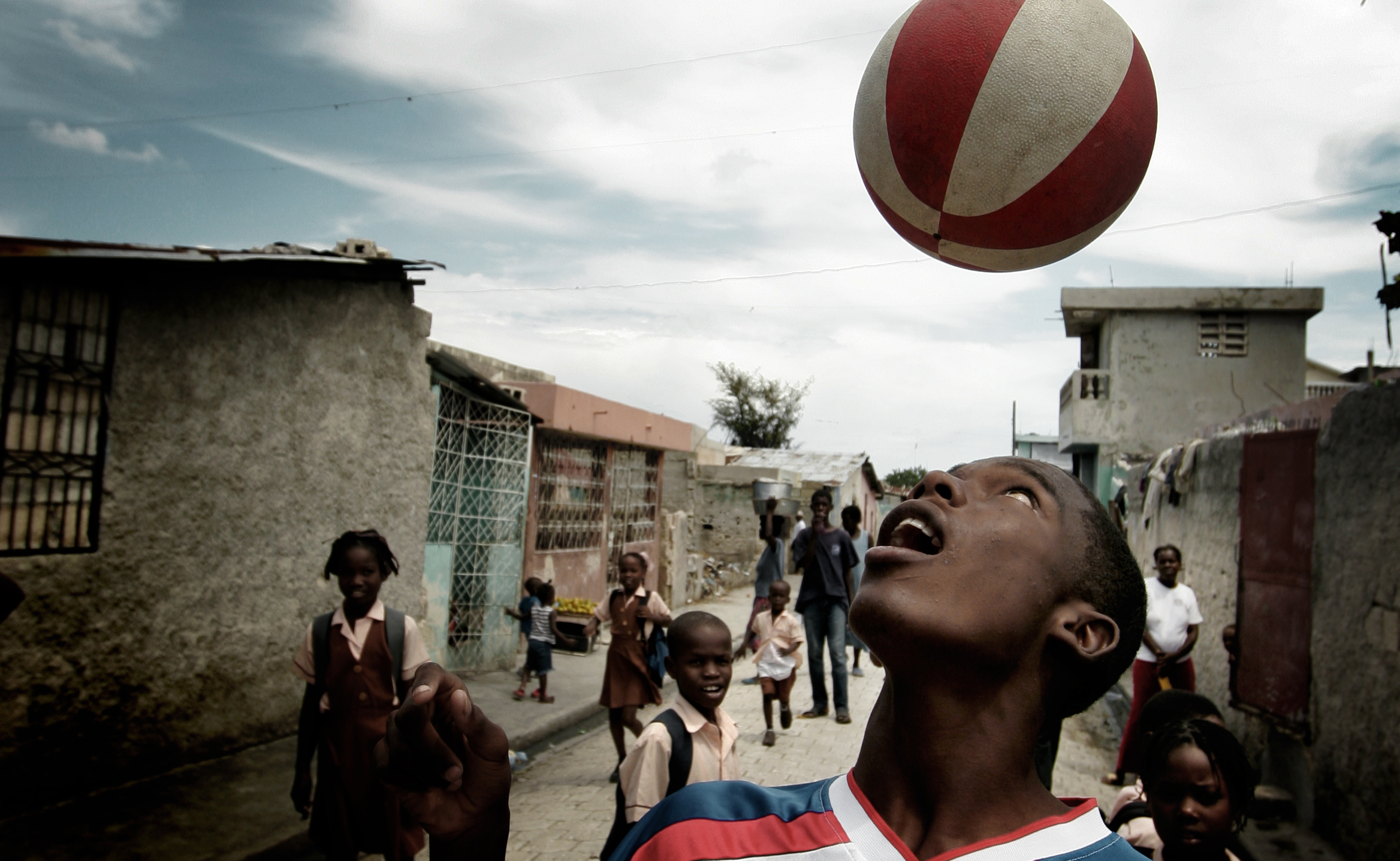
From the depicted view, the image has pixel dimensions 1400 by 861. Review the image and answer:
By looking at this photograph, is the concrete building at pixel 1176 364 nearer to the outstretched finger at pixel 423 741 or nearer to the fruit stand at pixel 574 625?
the fruit stand at pixel 574 625

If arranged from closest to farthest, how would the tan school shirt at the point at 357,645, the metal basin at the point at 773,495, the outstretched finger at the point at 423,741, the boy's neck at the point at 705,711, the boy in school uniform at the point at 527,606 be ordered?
the outstretched finger at the point at 423,741, the boy's neck at the point at 705,711, the tan school shirt at the point at 357,645, the boy in school uniform at the point at 527,606, the metal basin at the point at 773,495

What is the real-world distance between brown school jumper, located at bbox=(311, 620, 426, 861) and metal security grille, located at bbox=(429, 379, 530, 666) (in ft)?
15.6

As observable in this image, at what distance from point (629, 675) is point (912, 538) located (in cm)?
479

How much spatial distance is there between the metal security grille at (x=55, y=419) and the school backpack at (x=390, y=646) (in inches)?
86.6

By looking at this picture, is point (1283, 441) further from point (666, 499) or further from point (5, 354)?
point (666, 499)

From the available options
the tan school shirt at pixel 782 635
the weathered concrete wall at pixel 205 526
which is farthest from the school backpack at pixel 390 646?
the tan school shirt at pixel 782 635

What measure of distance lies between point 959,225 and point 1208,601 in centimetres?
651

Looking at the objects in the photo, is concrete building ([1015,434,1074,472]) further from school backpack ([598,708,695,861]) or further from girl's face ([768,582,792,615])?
school backpack ([598,708,695,861])

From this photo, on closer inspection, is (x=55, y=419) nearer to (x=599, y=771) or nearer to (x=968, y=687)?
(x=599, y=771)

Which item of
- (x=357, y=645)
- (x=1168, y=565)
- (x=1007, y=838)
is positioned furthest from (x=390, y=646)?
(x=1168, y=565)

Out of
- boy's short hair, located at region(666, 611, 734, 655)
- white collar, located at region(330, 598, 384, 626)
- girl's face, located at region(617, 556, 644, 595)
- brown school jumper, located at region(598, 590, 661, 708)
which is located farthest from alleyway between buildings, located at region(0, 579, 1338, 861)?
white collar, located at region(330, 598, 384, 626)

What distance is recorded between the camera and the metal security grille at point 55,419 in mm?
4738

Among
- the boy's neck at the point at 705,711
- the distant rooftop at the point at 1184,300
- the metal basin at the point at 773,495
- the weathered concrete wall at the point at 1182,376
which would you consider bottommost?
the boy's neck at the point at 705,711

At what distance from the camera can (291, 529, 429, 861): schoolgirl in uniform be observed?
3605 mm
